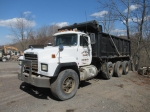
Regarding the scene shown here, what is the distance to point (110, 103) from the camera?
484 centimetres

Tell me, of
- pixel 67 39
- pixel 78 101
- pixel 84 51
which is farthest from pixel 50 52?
pixel 78 101

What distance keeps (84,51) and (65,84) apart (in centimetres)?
198

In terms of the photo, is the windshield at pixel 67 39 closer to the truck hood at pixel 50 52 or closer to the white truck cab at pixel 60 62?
the white truck cab at pixel 60 62

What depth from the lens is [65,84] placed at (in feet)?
17.3

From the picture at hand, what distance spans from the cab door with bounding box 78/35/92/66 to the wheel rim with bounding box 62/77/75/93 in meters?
1.08

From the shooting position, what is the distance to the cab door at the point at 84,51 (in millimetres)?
6301

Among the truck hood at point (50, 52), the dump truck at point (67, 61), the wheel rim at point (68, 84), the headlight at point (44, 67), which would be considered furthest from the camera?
the wheel rim at point (68, 84)

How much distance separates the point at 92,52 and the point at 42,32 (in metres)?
30.4

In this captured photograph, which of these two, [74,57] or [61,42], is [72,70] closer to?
[74,57]

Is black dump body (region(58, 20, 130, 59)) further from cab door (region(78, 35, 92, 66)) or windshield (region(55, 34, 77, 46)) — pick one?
windshield (region(55, 34, 77, 46))

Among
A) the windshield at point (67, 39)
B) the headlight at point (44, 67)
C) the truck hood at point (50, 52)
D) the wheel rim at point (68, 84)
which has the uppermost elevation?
the windshield at point (67, 39)

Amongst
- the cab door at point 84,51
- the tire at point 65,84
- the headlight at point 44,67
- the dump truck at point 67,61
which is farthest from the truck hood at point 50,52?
the tire at point 65,84

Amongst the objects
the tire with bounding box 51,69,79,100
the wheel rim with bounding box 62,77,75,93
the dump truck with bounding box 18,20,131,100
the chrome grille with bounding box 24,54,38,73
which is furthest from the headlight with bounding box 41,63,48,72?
the wheel rim with bounding box 62,77,75,93

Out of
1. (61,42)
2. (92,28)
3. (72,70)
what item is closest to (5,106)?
(72,70)
